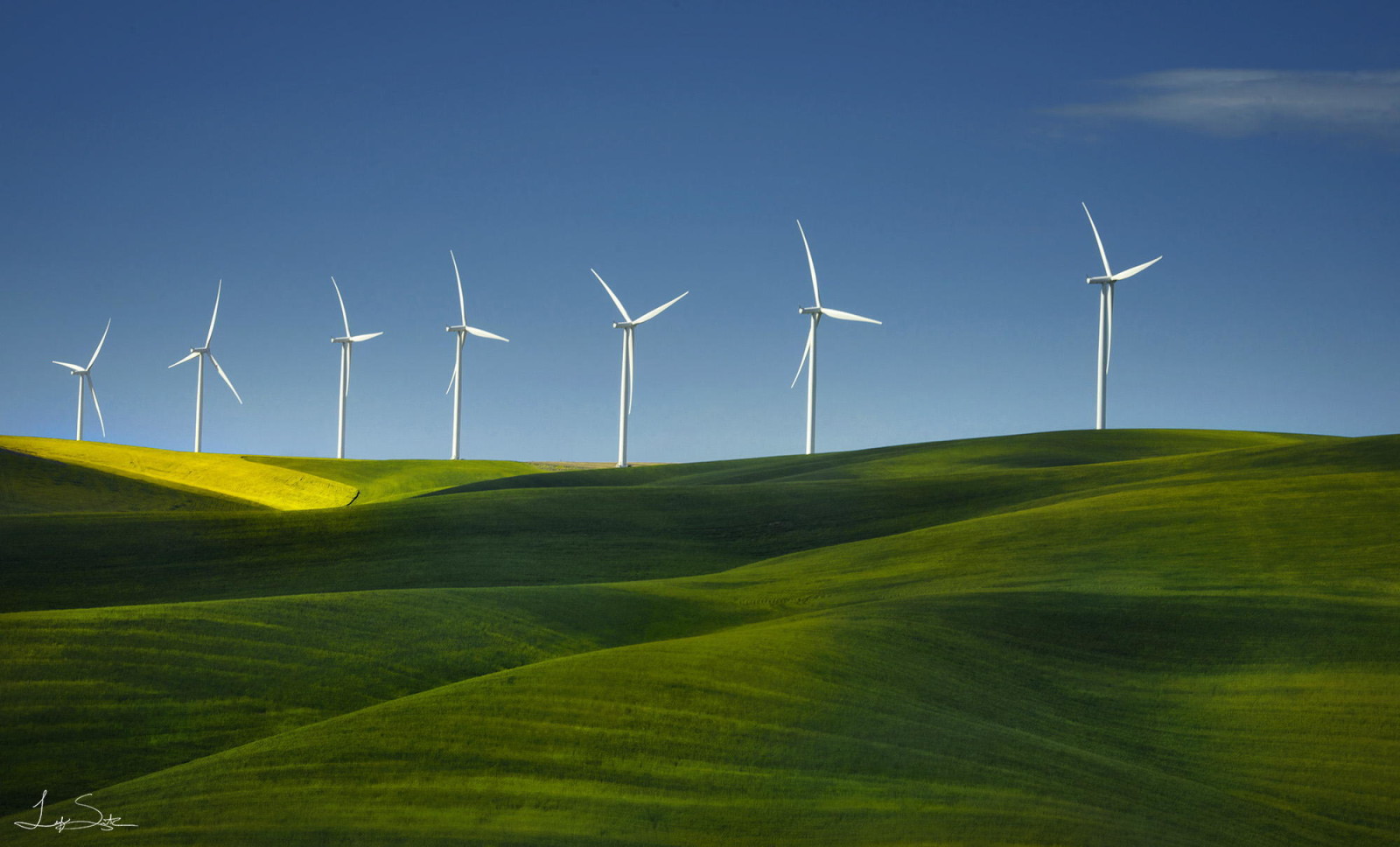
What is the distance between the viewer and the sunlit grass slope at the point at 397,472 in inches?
2201

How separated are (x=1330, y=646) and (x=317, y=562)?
17.3 m

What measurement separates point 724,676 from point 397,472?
52.3m

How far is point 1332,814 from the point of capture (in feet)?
36.0

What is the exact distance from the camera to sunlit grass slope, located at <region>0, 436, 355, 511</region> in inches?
2077

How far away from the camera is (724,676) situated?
1216 centimetres

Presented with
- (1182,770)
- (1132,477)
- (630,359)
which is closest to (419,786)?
(1182,770)

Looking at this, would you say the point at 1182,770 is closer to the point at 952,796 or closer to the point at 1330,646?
the point at 952,796

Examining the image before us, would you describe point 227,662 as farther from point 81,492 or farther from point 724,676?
point 81,492

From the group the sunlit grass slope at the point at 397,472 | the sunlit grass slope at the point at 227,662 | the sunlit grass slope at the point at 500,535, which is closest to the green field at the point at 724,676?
the sunlit grass slope at the point at 227,662

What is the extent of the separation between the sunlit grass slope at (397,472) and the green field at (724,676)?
29357mm
